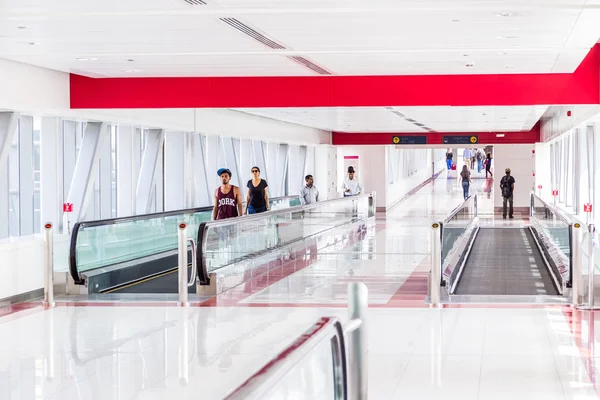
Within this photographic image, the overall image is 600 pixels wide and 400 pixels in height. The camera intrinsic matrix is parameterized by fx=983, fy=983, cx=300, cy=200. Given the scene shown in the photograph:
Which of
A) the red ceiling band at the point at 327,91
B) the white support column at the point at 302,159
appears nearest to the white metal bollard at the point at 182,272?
the red ceiling band at the point at 327,91

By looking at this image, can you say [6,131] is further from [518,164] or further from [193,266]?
[518,164]

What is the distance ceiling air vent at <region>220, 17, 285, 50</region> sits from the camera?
9.38m

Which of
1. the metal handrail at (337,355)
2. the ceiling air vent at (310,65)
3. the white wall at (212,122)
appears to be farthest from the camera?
the white wall at (212,122)

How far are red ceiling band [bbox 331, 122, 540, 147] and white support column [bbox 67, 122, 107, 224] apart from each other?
63.2ft

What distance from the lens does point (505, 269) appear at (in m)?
18.4

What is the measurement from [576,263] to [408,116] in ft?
44.7

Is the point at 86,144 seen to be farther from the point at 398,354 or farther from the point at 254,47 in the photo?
the point at 398,354

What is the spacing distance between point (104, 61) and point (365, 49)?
3.57 meters

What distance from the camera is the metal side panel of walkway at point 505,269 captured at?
15.5 m

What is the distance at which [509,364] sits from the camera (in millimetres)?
8172

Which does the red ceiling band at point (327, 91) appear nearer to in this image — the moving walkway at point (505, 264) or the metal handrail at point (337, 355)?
the moving walkway at point (505, 264)

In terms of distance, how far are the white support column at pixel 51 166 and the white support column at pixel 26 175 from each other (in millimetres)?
2401

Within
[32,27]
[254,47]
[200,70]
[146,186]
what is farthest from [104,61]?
[146,186]

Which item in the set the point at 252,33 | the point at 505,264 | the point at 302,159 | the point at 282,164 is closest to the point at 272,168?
the point at 282,164
